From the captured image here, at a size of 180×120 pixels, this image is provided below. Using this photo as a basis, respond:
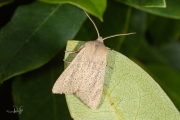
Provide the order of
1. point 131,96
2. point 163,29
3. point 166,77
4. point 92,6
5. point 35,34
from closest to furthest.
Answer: point 131,96
point 92,6
point 35,34
point 166,77
point 163,29

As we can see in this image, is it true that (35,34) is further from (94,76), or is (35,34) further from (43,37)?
(94,76)

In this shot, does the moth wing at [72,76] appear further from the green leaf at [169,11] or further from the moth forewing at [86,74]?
the green leaf at [169,11]

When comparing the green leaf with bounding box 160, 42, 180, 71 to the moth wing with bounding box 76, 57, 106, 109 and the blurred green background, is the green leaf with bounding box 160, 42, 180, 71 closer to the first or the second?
the blurred green background

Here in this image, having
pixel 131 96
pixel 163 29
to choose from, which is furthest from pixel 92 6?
pixel 163 29

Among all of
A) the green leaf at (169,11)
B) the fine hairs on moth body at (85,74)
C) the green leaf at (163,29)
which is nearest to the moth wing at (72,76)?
the fine hairs on moth body at (85,74)

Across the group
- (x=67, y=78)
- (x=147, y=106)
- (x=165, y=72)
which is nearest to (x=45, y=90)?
(x=67, y=78)

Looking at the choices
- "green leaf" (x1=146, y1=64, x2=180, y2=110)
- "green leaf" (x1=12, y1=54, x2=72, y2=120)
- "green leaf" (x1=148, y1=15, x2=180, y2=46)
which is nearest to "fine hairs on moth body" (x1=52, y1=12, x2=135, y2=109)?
"green leaf" (x1=12, y1=54, x2=72, y2=120)

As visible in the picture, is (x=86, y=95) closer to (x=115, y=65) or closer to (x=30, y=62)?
(x=115, y=65)
